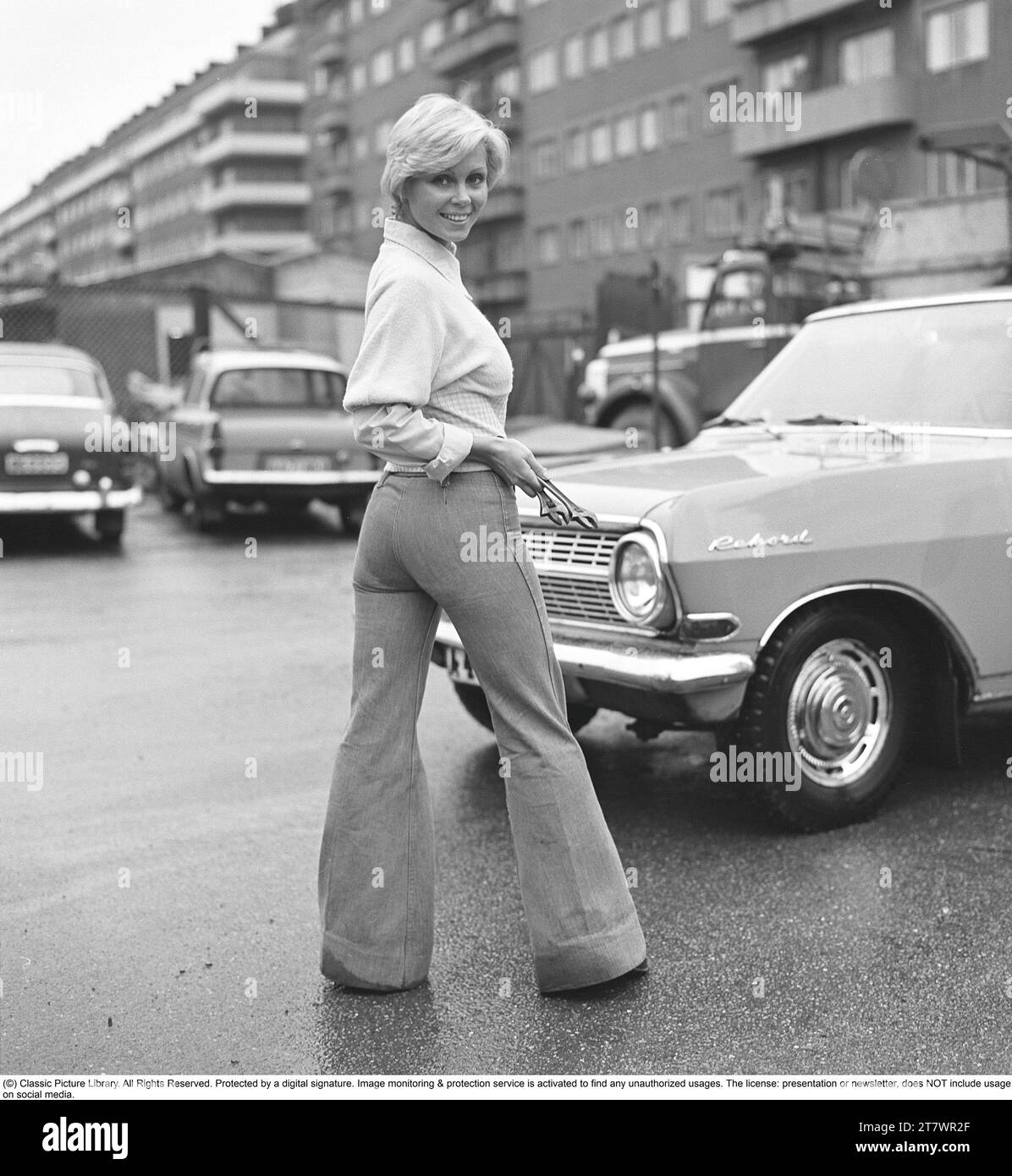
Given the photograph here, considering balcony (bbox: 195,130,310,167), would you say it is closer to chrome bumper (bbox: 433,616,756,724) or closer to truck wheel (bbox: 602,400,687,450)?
truck wheel (bbox: 602,400,687,450)

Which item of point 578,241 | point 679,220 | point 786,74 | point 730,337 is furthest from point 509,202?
point 730,337

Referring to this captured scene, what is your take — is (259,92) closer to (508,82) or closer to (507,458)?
(508,82)

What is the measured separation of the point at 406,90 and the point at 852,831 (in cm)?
6493

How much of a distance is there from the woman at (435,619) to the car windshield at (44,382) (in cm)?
1103

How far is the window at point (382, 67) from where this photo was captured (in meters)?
67.2

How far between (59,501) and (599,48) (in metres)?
40.7

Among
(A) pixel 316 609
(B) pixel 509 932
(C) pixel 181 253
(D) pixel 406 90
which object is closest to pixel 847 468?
(B) pixel 509 932

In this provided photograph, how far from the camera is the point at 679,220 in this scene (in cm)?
4584

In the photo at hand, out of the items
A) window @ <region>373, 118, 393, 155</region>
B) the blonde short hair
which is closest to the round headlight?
the blonde short hair

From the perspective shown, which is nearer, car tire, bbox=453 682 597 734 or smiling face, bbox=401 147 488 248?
smiling face, bbox=401 147 488 248

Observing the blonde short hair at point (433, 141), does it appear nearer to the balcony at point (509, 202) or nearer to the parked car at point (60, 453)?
the parked car at point (60, 453)

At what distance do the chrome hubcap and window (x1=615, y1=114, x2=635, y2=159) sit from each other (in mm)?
45495

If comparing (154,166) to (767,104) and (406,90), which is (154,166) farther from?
(767,104)

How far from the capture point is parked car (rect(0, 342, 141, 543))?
13008 millimetres
